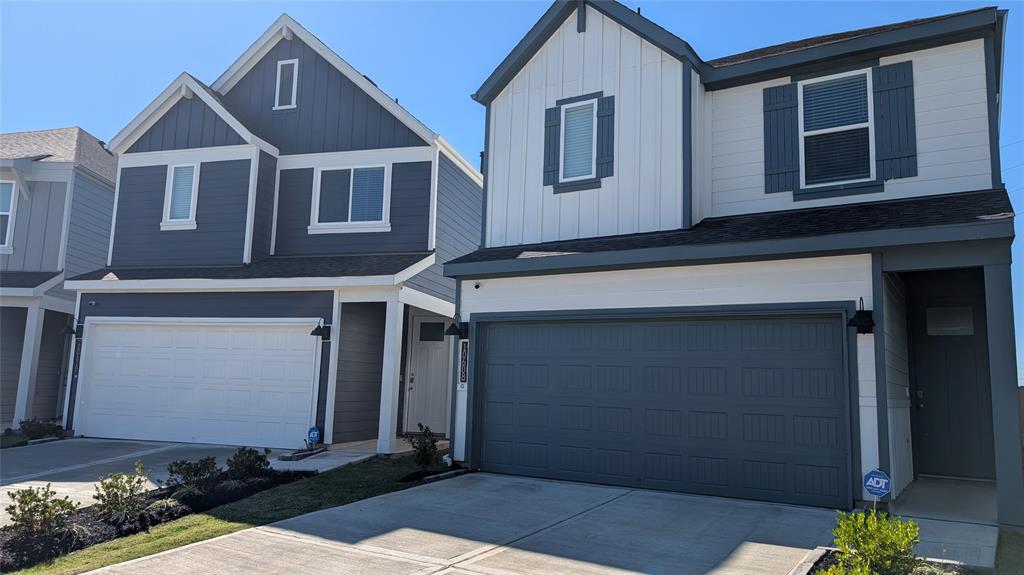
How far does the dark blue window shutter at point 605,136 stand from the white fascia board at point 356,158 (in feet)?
13.4

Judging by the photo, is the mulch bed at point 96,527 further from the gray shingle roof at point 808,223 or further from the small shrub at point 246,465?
the gray shingle roof at point 808,223

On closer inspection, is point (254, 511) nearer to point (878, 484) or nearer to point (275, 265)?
point (878, 484)

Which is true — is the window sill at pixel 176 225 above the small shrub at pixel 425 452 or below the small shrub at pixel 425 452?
above

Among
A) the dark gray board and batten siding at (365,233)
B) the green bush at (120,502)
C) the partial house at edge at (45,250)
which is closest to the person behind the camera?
the green bush at (120,502)

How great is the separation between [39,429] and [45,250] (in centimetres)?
520

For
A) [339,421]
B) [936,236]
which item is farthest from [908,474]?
[339,421]

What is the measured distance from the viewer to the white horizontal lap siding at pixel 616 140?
34.3 ft

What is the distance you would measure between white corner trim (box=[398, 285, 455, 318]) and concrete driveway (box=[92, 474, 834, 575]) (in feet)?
14.9

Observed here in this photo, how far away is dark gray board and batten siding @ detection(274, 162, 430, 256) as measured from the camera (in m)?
13.9

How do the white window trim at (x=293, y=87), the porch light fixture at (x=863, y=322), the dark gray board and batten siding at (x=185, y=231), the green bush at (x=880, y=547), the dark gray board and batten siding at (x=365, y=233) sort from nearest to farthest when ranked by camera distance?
the green bush at (x=880, y=547), the porch light fixture at (x=863, y=322), the dark gray board and batten siding at (x=365, y=233), the dark gray board and batten siding at (x=185, y=231), the white window trim at (x=293, y=87)

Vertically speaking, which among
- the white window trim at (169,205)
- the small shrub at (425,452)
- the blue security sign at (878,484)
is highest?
the white window trim at (169,205)

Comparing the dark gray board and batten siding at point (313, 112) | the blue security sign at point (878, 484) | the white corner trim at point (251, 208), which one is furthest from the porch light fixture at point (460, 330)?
the blue security sign at point (878, 484)

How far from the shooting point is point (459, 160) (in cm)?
1515

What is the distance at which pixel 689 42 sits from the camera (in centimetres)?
1059
